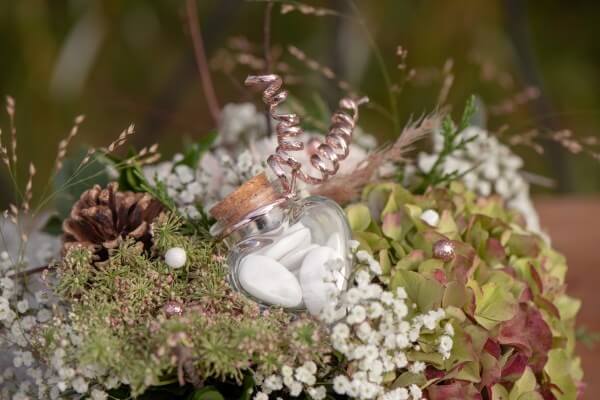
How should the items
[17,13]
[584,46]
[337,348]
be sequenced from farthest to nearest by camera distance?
[584,46] → [17,13] → [337,348]

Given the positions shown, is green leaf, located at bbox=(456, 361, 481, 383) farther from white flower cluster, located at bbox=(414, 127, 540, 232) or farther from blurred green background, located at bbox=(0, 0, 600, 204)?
blurred green background, located at bbox=(0, 0, 600, 204)

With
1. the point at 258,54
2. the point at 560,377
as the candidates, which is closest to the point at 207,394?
the point at 560,377

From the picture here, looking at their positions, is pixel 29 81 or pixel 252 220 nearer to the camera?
pixel 252 220

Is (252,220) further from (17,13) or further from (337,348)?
(17,13)

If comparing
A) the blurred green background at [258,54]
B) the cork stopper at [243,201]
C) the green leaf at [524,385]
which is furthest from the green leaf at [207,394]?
the blurred green background at [258,54]

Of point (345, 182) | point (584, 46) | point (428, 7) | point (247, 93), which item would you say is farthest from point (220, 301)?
point (584, 46)

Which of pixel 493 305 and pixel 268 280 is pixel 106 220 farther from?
pixel 493 305
